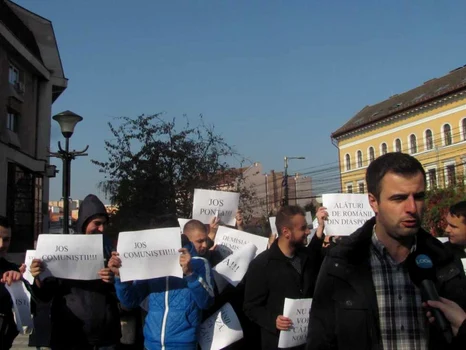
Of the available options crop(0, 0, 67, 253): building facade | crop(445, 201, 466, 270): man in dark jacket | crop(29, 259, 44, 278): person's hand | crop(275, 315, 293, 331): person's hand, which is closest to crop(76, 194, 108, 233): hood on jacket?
crop(29, 259, 44, 278): person's hand

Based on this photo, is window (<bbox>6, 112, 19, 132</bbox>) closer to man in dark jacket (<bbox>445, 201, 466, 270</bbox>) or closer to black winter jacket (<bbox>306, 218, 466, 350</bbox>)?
man in dark jacket (<bbox>445, 201, 466, 270</bbox>)

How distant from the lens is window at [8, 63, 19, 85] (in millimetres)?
25323

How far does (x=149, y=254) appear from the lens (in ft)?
14.4

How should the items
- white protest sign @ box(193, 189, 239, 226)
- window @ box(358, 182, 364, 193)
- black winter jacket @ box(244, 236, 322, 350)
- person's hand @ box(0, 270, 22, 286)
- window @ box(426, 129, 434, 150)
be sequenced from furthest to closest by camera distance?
window @ box(358, 182, 364, 193)
window @ box(426, 129, 434, 150)
white protest sign @ box(193, 189, 239, 226)
black winter jacket @ box(244, 236, 322, 350)
person's hand @ box(0, 270, 22, 286)

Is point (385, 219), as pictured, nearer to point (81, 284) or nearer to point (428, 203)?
point (81, 284)

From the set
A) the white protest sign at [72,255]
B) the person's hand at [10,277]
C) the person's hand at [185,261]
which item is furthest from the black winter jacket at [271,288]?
the person's hand at [10,277]

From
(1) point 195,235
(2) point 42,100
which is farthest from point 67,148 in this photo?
(2) point 42,100

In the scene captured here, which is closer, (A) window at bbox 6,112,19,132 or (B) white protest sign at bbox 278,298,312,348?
(B) white protest sign at bbox 278,298,312,348

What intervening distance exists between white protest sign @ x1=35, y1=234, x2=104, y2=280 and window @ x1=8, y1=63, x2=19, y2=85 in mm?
22818

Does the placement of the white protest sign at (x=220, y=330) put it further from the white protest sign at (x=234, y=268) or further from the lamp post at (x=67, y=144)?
the lamp post at (x=67, y=144)

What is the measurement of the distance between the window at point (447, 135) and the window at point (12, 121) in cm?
4084

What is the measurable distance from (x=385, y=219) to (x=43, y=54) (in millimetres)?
30926

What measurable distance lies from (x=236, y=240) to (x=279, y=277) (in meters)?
1.67

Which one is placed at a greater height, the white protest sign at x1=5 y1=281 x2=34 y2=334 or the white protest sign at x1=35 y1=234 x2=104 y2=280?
the white protest sign at x1=35 y1=234 x2=104 y2=280
